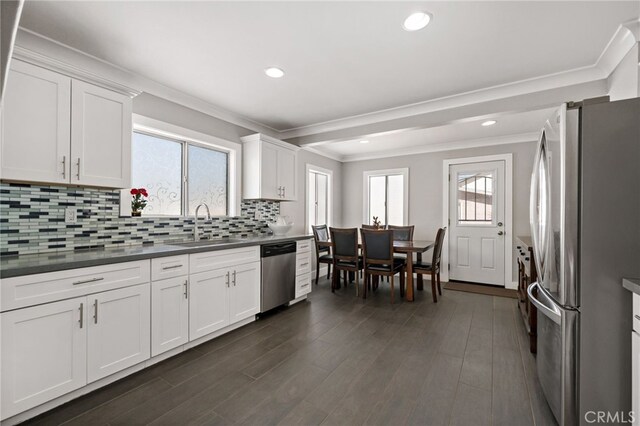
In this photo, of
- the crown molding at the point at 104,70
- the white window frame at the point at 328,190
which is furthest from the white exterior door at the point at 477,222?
the crown molding at the point at 104,70

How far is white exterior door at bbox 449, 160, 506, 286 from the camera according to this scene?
15.4ft

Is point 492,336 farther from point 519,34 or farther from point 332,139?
point 332,139

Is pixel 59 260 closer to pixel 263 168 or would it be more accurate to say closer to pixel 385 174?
pixel 263 168

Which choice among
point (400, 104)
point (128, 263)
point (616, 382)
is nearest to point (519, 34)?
point (400, 104)

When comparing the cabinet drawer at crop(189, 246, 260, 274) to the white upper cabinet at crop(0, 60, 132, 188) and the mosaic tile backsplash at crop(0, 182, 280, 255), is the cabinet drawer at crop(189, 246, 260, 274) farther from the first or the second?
the white upper cabinet at crop(0, 60, 132, 188)

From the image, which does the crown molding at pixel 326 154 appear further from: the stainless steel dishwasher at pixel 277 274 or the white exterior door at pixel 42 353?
the white exterior door at pixel 42 353

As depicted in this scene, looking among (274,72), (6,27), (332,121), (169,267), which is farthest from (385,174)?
(6,27)

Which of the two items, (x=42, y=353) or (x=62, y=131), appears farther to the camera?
(x=62, y=131)

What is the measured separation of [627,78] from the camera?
2.16 metres

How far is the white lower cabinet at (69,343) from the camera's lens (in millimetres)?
1561

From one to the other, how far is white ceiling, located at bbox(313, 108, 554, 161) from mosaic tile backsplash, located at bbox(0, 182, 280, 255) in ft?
9.22

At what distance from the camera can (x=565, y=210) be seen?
1.49m

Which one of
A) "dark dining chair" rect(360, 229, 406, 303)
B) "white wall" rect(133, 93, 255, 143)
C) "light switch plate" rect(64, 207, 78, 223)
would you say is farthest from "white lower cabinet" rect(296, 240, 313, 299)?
"light switch plate" rect(64, 207, 78, 223)

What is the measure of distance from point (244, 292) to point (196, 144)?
5.82 feet
